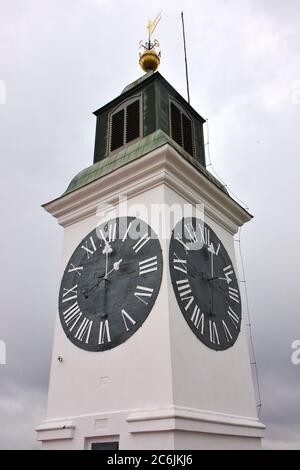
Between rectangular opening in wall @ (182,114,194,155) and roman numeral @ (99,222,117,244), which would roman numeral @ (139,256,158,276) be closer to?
roman numeral @ (99,222,117,244)

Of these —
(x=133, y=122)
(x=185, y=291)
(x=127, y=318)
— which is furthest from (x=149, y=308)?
(x=133, y=122)

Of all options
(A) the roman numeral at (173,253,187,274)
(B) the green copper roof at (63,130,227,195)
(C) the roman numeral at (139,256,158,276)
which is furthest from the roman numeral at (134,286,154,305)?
(B) the green copper roof at (63,130,227,195)

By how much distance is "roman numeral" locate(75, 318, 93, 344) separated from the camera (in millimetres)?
7440

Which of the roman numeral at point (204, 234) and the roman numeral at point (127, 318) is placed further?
the roman numeral at point (204, 234)

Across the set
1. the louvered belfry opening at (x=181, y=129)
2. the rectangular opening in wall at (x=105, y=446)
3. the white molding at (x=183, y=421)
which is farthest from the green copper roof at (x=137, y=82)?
the rectangular opening in wall at (x=105, y=446)

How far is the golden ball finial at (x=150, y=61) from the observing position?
11.6 m

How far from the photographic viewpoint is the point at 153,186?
7906 mm

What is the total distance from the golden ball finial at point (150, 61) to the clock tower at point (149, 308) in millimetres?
1894

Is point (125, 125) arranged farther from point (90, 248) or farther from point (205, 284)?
point (205, 284)

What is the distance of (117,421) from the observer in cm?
623

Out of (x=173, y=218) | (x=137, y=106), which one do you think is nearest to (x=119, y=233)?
(x=173, y=218)

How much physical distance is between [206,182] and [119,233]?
6.58ft

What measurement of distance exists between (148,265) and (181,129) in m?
4.09

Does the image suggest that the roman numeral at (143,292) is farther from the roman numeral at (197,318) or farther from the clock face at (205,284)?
the roman numeral at (197,318)
